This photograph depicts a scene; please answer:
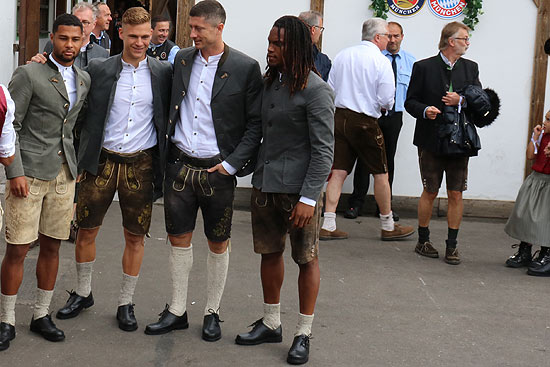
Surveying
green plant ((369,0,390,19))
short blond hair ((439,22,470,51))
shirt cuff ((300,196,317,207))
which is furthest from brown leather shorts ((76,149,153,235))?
green plant ((369,0,390,19))

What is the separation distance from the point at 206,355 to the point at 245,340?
0.29 meters

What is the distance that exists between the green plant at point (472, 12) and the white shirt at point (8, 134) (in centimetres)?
588

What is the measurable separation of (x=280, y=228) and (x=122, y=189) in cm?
102

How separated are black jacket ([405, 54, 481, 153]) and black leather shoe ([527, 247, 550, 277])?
48.7 inches

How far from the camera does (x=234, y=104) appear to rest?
5.20 meters

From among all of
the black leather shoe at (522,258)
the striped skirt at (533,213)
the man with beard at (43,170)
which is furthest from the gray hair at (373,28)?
the man with beard at (43,170)

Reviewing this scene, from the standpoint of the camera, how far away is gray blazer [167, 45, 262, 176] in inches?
204

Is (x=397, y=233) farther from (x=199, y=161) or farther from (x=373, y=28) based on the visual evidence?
(x=199, y=161)

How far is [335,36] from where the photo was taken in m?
9.19

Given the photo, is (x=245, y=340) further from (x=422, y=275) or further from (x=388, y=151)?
(x=388, y=151)

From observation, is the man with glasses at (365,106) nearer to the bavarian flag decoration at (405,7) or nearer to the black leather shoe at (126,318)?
the bavarian flag decoration at (405,7)

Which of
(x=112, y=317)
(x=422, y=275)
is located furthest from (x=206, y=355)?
(x=422, y=275)

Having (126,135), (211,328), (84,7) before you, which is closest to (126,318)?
(211,328)

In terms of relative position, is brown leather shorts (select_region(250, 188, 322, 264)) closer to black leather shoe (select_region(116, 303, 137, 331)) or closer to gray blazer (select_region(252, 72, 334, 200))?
gray blazer (select_region(252, 72, 334, 200))
